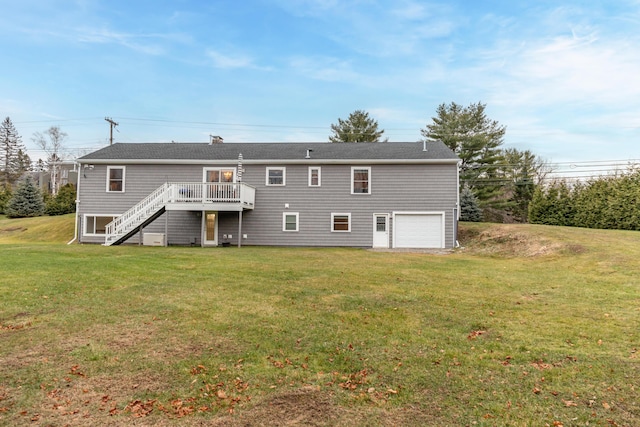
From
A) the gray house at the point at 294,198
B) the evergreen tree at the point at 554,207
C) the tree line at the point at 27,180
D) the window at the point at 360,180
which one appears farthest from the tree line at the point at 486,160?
the tree line at the point at 27,180

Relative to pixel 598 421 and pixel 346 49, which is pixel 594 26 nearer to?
pixel 346 49

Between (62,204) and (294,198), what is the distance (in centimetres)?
2333

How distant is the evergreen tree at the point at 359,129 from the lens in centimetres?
4138

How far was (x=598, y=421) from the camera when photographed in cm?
298

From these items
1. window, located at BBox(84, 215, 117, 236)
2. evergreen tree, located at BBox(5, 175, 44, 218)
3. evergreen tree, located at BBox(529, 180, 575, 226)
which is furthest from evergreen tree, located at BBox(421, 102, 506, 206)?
evergreen tree, located at BBox(5, 175, 44, 218)

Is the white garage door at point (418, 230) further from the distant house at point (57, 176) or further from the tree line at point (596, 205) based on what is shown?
the distant house at point (57, 176)

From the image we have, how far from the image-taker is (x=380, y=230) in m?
19.7

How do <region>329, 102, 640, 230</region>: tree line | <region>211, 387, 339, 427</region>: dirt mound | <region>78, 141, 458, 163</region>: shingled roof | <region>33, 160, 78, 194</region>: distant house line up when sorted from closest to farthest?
<region>211, 387, 339, 427</region>: dirt mound < <region>78, 141, 458, 163</region>: shingled roof < <region>329, 102, 640, 230</region>: tree line < <region>33, 160, 78, 194</region>: distant house

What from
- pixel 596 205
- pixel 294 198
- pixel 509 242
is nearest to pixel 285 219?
pixel 294 198

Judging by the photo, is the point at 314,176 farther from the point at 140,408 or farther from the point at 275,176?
the point at 140,408

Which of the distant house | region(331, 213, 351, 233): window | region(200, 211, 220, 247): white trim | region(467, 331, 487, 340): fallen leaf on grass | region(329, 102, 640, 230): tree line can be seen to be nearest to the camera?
region(467, 331, 487, 340): fallen leaf on grass

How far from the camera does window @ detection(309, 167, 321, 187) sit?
65.6 feet

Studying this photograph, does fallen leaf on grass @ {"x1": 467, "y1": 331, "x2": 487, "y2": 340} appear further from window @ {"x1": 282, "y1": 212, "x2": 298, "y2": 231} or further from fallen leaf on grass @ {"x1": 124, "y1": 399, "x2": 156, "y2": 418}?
window @ {"x1": 282, "y1": 212, "x2": 298, "y2": 231}

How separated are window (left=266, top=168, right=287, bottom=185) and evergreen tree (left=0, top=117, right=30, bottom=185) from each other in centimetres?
5524
